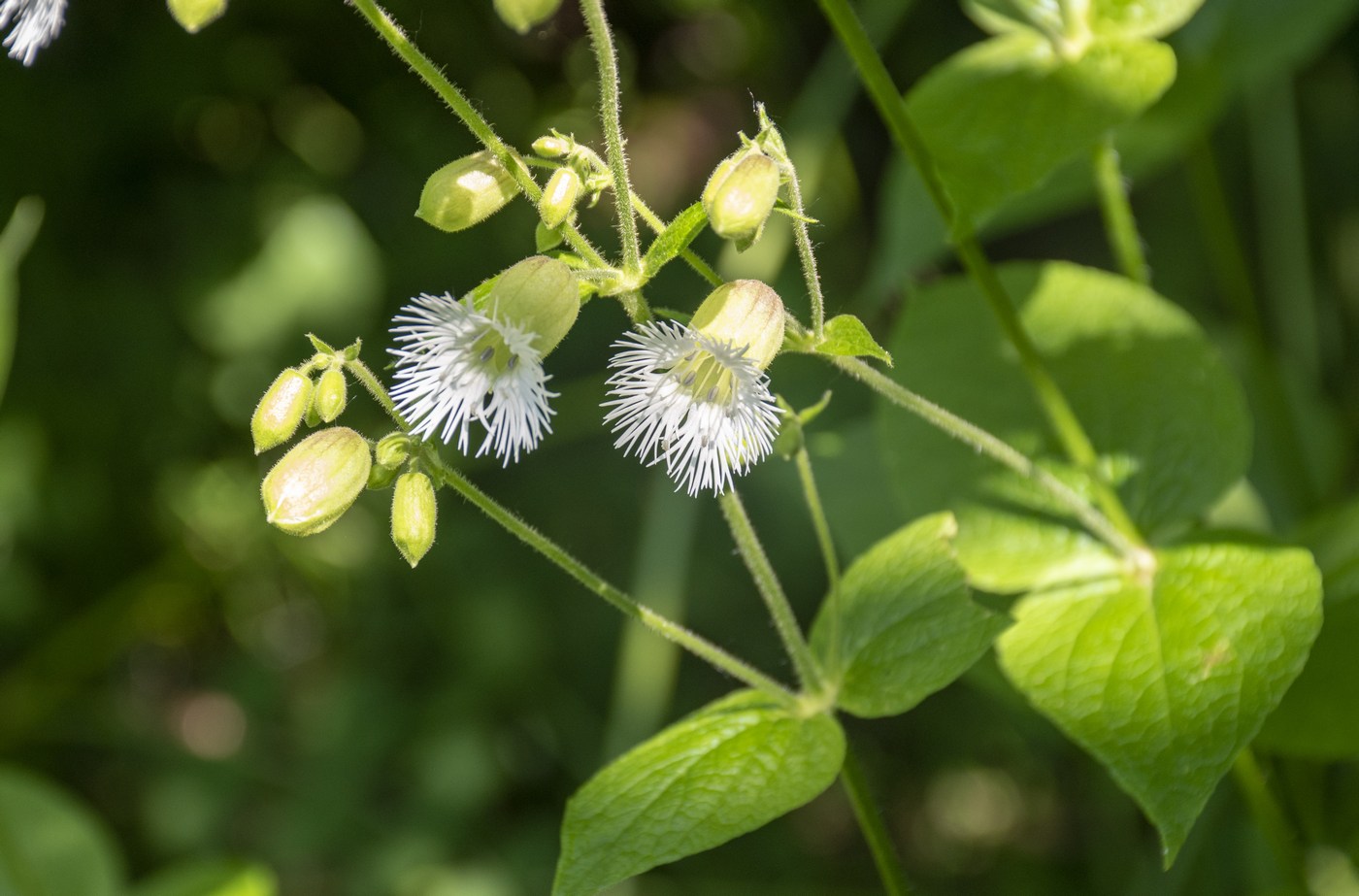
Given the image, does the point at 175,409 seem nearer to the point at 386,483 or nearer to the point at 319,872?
the point at 319,872

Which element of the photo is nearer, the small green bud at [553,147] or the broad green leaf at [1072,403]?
the small green bud at [553,147]

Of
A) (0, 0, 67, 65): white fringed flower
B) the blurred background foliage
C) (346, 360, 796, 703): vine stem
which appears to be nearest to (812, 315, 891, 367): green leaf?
(346, 360, 796, 703): vine stem

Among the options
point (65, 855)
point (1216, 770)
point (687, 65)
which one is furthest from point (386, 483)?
point (687, 65)

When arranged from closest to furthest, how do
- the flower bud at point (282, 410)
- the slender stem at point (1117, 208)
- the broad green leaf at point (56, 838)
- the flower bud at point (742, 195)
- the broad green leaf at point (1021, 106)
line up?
the flower bud at point (742, 195)
the flower bud at point (282, 410)
the broad green leaf at point (1021, 106)
the slender stem at point (1117, 208)
the broad green leaf at point (56, 838)

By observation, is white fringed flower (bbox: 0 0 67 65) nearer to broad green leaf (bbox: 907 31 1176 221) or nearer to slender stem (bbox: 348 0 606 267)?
slender stem (bbox: 348 0 606 267)

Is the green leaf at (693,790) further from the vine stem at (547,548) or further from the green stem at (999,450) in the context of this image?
the green stem at (999,450)

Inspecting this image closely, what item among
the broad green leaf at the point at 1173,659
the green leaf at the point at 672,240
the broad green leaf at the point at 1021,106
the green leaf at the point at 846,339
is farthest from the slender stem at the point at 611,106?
the broad green leaf at the point at 1173,659

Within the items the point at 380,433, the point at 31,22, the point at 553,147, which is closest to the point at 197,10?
the point at 31,22

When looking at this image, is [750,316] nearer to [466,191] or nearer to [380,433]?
[466,191]
